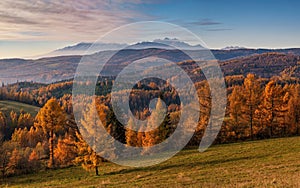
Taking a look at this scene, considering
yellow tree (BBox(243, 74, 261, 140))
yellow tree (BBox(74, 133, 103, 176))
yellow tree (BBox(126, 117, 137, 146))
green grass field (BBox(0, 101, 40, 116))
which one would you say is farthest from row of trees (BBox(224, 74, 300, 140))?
green grass field (BBox(0, 101, 40, 116))

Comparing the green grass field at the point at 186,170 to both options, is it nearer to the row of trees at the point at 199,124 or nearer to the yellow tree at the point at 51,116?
the row of trees at the point at 199,124

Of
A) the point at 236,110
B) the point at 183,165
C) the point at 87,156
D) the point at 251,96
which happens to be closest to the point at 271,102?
the point at 251,96

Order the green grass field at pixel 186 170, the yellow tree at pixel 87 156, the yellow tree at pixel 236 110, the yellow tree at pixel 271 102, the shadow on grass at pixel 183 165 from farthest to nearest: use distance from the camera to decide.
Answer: the yellow tree at pixel 236 110 → the yellow tree at pixel 271 102 → the yellow tree at pixel 87 156 → the shadow on grass at pixel 183 165 → the green grass field at pixel 186 170

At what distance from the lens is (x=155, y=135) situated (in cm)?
4497

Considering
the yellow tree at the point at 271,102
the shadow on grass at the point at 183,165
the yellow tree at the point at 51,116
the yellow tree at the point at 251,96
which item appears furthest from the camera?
the yellow tree at the point at 271,102

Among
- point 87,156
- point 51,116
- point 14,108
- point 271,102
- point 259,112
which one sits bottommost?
point 14,108

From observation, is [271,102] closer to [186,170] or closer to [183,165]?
[183,165]

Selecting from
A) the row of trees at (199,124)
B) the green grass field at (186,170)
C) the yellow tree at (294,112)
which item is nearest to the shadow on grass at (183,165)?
the green grass field at (186,170)

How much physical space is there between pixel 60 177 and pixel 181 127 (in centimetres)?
1862

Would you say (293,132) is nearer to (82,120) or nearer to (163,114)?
(163,114)

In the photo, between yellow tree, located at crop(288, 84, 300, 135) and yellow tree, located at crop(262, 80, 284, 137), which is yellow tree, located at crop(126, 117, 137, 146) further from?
yellow tree, located at crop(288, 84, 300, 135)

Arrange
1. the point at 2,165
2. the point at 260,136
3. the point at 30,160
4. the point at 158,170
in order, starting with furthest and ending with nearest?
the point at 260,136
the point at 30,160
the point at 2,165
the point at 158,170

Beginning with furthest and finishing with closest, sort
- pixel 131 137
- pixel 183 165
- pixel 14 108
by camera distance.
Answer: pixel 14 108
pixel 131 137
pixel 183 165

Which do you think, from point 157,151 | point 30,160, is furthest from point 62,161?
point 157,151
